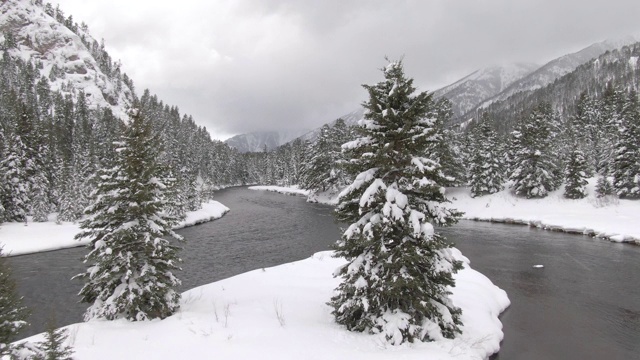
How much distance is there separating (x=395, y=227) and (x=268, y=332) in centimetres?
506

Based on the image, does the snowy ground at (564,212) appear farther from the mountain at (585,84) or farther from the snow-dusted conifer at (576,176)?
the mountain at (585,84)

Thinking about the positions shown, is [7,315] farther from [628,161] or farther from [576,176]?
[628,161]

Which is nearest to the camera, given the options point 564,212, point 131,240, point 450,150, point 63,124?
point 131,240

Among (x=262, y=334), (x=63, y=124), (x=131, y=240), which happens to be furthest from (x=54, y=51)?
(x=262, y=334)

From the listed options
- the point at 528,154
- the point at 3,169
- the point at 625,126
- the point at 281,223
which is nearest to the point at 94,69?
the point at 3,169

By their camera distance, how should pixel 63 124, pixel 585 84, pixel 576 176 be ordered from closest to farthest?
pixel 576 176
pixel 63 124
pixel 585 84

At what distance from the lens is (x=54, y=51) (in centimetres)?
14262

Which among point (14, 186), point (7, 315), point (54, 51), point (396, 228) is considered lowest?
point (7, 315)

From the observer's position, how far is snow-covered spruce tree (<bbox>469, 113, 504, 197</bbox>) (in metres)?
52.1

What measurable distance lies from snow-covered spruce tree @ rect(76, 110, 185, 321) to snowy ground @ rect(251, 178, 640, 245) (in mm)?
24455

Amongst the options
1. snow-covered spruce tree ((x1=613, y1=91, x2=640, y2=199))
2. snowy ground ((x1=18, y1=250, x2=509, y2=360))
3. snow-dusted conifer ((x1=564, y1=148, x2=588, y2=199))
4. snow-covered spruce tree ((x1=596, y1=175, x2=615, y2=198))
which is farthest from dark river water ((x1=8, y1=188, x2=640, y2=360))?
snow-covered spruce tree ((x1=613, y1=91, x2=640, y2=199))

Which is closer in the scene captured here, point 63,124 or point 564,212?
point 564,212

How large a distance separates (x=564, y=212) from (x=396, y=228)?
39506 mm

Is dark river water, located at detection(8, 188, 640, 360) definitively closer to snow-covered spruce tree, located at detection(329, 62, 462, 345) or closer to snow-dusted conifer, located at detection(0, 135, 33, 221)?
snow-covered spruce tree, located at detection(329, 62, 462, 345)
